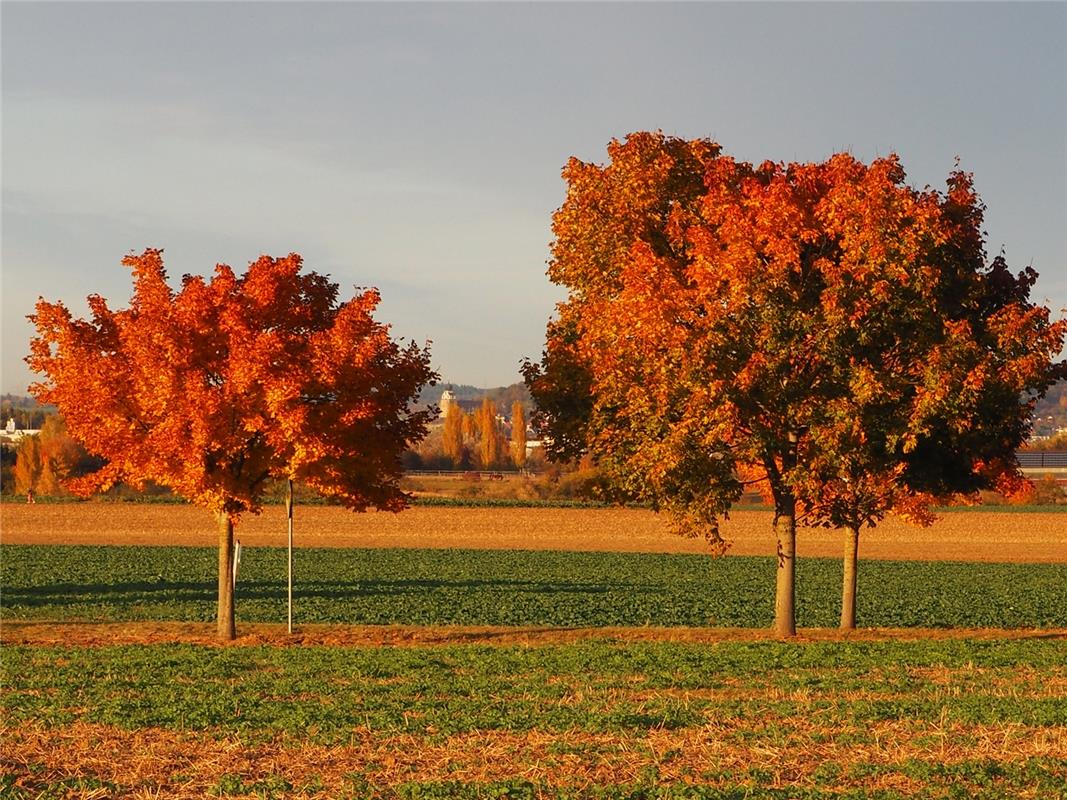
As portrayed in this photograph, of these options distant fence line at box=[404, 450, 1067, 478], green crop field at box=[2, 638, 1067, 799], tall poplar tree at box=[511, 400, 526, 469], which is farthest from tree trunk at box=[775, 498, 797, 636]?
tall poplar tree at box=[511, 400, 526, 469]

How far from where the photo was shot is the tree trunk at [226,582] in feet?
96.9

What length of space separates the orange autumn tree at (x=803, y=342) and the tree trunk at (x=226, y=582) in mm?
8846

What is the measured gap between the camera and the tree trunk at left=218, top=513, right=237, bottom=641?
29531 mm

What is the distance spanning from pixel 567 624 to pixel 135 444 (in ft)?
48.2

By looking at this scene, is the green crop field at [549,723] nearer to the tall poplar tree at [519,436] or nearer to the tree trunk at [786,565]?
the tree trunk at [786,565]

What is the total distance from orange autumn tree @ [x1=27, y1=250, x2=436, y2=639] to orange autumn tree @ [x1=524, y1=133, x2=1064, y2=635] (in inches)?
198

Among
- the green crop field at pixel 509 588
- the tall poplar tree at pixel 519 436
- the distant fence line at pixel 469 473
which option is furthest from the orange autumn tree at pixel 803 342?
the tall poplar tree at pixel 519 436

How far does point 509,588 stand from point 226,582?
Answer: 20.7 m

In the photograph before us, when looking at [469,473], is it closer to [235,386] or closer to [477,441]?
[477,441]

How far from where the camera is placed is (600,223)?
1145 inches

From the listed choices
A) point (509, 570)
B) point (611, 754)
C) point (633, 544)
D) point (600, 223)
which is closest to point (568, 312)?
point (600, 223)

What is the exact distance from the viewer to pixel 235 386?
26859mm

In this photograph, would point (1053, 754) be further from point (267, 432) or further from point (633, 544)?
point (633, 544)

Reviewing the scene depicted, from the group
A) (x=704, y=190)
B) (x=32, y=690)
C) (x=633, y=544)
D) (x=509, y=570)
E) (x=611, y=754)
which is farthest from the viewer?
(x=633, y=544)
